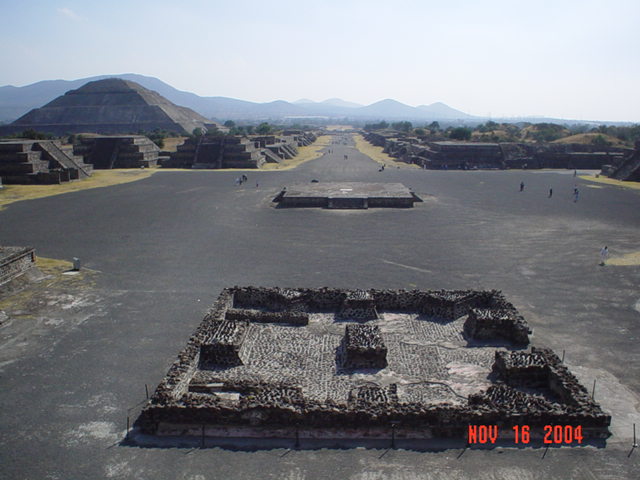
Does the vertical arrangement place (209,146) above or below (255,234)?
above

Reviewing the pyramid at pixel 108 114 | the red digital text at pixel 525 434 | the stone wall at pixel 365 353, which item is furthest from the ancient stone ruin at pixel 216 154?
the pyramid at pixel 108 114

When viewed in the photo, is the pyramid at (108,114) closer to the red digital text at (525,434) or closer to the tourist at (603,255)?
the tourist at (603,255)

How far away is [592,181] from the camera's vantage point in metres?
48.4

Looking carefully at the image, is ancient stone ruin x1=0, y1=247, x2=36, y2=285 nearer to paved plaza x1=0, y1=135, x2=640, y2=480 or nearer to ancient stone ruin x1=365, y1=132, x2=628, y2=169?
paved plaza x1=0, y1=135, x2=640, y2=480

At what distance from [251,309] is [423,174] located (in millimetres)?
40798

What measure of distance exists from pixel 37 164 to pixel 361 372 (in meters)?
44.7

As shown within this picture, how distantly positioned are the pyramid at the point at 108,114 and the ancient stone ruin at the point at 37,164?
64.9 meters

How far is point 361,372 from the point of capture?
39.6 feet

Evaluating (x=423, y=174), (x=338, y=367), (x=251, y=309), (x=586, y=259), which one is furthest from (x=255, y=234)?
(x=423, y=174)

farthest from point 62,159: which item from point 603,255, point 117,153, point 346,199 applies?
point 603,255

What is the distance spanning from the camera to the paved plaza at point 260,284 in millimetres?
8812

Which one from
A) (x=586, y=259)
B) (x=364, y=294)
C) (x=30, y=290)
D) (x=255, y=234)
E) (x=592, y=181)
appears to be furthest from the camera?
(x=592, y=181)

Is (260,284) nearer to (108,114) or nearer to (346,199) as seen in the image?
(346,199)

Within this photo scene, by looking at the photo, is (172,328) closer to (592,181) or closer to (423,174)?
(423,174)
